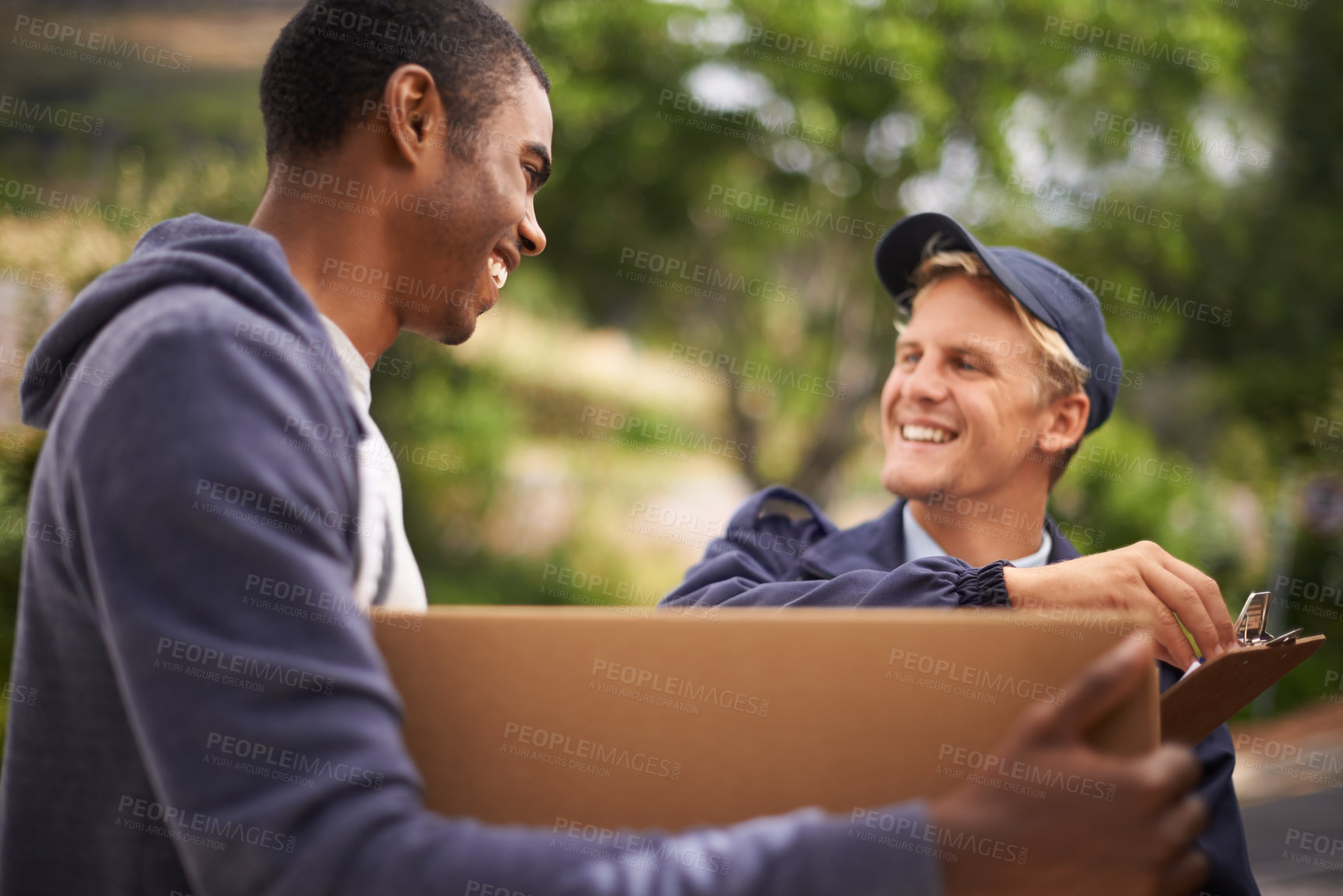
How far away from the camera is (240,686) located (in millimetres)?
932

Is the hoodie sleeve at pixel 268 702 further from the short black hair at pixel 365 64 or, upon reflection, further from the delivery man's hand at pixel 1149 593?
the delivery man's hand at pixel 1149 593

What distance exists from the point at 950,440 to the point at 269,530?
5.79 feet

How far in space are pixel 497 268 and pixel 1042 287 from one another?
1.34 meters

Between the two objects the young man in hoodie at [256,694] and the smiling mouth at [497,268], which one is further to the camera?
the smiling mouth at [497,268]

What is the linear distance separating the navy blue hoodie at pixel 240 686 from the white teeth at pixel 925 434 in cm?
155

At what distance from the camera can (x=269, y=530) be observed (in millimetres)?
982

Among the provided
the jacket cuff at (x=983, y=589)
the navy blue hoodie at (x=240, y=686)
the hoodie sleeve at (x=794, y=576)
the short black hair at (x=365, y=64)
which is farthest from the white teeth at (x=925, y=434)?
the navy blue hoodie at (x=240, y=686)

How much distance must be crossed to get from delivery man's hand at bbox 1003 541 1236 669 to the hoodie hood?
4.25ft

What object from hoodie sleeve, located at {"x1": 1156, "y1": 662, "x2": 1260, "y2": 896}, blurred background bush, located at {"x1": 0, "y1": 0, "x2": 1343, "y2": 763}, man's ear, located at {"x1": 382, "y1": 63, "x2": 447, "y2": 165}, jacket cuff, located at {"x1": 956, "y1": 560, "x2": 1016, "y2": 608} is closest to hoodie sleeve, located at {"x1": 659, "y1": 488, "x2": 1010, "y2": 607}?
jacket cuff, located at {"x1": 956, "y1": 560, "x2": 1016, "y2": 608}

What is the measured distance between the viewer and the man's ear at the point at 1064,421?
2.44 metres

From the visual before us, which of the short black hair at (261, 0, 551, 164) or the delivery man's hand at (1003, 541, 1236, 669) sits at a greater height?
the short black hair at (261, 0, 551, 164)

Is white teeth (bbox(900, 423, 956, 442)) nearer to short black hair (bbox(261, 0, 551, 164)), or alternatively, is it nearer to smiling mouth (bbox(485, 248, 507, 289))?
smiling mouth (bbox(485, 248, 507, 289))

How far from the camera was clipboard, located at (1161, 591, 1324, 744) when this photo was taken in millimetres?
1438

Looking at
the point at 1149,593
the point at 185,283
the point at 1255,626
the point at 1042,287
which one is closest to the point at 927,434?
the point at 1042,287
